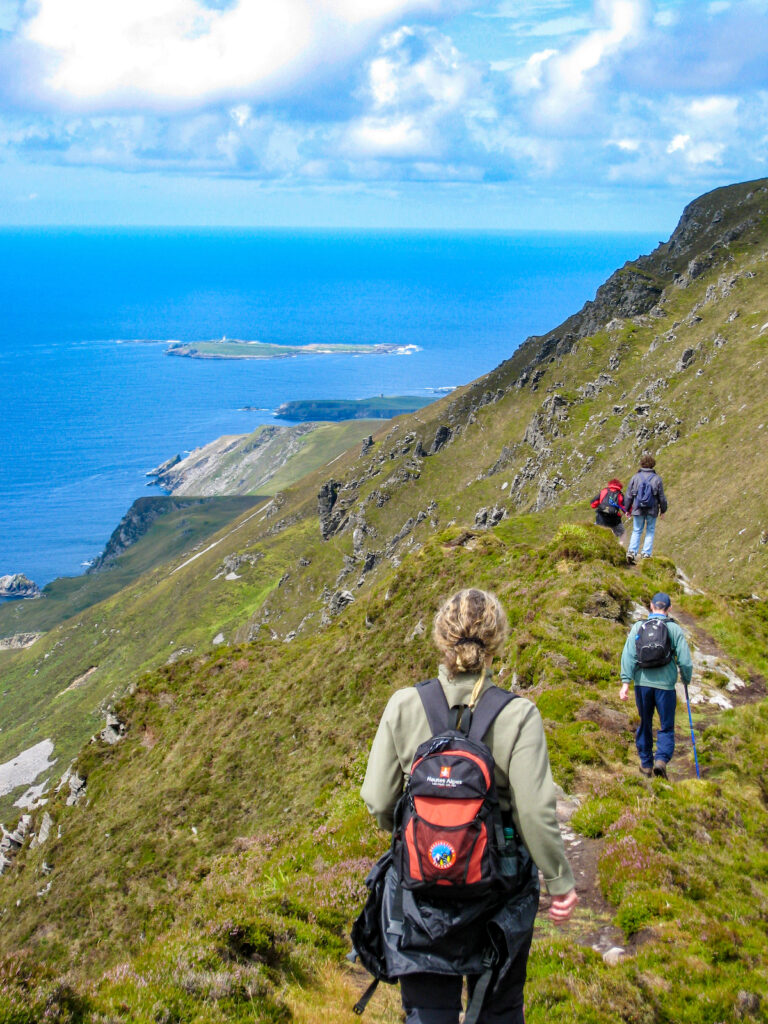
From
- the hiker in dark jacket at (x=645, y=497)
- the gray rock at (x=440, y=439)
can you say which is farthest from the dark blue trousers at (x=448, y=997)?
the gray rock at (x=440, y=439)

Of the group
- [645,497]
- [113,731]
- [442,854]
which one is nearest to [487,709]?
[442,854]

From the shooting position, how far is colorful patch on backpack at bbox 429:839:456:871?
18.0ft

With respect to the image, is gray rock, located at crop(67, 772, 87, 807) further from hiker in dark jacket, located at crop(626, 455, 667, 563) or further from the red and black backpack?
the red and black backpack

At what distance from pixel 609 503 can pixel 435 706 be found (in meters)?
21.5

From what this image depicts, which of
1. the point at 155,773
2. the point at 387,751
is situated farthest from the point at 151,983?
the point at 155,773

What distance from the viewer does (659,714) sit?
42.9 feet

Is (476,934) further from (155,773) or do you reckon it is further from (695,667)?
(155,773)

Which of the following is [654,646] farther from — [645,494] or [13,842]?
[13,842]

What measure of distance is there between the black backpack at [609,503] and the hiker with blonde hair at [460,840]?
20964 millimetres

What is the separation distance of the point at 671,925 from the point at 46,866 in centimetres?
3681

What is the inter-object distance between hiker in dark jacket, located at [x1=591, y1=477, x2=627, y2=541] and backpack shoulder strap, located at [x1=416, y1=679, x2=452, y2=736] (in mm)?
20704

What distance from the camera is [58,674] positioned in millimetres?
183750

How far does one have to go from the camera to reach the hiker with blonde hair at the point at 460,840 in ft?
18.4

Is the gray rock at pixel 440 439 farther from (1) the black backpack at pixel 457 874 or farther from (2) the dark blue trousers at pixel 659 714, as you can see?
(1) the black backpack at pixel 457 874
